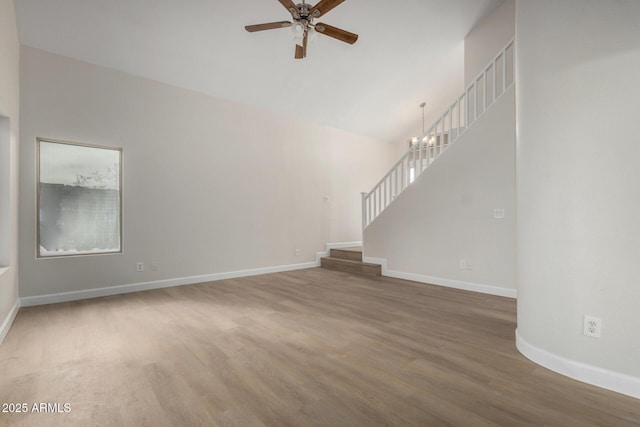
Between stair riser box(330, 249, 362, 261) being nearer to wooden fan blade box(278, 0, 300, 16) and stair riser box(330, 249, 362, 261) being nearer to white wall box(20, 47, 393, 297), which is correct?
white wall box(20, 47, 393, 297)

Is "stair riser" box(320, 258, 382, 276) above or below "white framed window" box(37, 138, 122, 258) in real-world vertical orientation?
below

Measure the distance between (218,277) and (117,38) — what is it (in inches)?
151

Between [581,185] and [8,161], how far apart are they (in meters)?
5.17

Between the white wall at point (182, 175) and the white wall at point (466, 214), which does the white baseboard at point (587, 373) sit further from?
the white wall at point (182, 175)

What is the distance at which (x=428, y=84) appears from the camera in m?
6.72

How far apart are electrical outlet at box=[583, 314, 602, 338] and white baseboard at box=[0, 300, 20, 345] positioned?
4.77 metres

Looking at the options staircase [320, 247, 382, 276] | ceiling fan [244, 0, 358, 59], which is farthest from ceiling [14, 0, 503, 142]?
staircase [320, 247, 382, 276]

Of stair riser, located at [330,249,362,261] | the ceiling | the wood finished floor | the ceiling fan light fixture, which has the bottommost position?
the wood finished floor

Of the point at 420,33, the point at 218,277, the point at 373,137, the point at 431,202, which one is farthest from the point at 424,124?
the point at 218,277

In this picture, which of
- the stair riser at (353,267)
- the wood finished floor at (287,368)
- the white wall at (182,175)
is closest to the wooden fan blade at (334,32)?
the white wall at (182,175)

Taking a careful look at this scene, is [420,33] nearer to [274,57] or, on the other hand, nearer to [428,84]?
[428,84]

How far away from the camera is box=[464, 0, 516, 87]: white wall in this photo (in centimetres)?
485

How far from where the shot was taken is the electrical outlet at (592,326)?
2043 millimetres

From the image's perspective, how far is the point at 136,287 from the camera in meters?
4.71
